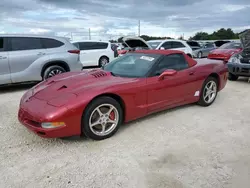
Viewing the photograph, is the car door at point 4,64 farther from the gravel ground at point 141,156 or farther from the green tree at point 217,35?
the green tree at point 217,35

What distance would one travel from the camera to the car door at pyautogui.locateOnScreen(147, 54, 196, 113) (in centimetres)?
400

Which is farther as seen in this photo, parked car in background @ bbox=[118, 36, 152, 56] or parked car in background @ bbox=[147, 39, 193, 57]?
parked car in background @ bbox=[147, 39, 193, 57]

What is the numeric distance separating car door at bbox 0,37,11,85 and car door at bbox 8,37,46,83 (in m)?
0.09

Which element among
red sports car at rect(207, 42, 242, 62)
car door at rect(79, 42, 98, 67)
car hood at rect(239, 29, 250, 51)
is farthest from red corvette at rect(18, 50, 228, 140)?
car door at rect(79, 42, 98, 67)

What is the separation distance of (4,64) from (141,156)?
4.90 m

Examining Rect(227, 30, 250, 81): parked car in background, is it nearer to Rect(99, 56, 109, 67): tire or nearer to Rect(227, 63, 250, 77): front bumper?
Rect(227, 63, 250, 77): front bumper

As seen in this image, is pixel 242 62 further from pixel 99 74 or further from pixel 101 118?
pixel 101 118

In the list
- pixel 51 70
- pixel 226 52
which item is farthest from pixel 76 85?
pixel 226 52

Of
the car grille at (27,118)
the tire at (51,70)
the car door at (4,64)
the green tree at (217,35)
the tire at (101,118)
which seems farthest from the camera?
the green tree at (217,35)

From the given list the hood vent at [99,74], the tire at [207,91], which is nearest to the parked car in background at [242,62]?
the tire at [207,91]

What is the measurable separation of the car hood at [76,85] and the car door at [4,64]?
294 centimetres

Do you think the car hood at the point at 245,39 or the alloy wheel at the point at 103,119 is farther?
the car hood at the point at 245,39

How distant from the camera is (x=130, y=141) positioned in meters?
3.45

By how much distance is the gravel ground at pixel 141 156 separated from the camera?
101 inches
